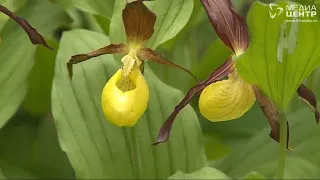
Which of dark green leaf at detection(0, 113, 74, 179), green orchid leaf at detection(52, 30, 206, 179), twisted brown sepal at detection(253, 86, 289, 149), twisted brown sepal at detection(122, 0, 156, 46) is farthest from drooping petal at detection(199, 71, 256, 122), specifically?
dark green leaf at detection(0, 113, 74, 179)

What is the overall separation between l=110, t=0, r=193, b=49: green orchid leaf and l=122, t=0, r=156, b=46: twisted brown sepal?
0.18 feet

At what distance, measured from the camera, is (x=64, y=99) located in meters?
1.26

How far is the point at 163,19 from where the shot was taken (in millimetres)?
1154

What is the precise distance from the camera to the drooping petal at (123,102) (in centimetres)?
101

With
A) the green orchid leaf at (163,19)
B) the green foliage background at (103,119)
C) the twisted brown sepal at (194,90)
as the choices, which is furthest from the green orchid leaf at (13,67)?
the twisted brown sepal at (194,90)

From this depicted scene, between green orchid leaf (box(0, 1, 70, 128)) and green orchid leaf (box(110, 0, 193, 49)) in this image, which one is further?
green orchid leaf (box(0, 1, 70, 128))

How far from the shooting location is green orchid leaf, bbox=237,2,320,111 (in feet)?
2.83

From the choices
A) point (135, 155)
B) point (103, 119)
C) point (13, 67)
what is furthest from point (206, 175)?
point (13, 67)

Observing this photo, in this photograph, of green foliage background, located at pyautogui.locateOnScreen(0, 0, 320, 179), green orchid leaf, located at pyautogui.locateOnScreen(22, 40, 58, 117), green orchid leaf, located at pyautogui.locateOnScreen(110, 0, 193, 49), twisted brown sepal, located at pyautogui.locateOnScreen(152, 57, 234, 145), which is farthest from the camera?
green orchid leaf, located at pyautogui.locateOnScreen(22, 40, 58, 117)

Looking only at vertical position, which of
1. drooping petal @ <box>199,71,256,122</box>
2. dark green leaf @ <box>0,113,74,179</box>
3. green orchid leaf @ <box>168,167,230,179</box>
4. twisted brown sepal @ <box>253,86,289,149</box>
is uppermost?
drooping petal @ <box>199,71,256,122</box>

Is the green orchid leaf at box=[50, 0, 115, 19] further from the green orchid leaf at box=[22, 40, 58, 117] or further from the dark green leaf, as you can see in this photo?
the dark green leaf

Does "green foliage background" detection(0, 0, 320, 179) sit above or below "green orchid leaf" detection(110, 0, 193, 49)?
below

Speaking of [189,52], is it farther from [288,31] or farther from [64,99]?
[288,31]

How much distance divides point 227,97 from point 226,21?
13 cm
